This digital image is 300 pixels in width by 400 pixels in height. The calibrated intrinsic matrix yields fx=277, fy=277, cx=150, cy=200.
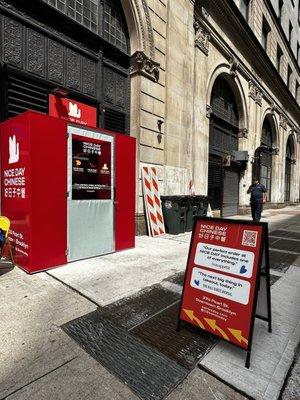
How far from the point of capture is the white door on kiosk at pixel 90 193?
212 inches

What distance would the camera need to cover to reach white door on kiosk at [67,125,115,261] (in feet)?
17.7

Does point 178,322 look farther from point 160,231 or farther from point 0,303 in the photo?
point 160,231

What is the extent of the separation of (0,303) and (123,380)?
218 cm

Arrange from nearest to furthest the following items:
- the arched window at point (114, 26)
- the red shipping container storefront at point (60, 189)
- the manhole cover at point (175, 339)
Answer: the manhole cover at point (175, 339) → the red shipping container storefront at point (60, 189) → the arched window at point (114, 26)

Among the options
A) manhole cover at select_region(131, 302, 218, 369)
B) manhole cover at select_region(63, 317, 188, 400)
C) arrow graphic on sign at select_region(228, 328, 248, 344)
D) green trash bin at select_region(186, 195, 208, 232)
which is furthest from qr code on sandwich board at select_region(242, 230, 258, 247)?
green trash bin at select_region(186, 195, 208, 232)

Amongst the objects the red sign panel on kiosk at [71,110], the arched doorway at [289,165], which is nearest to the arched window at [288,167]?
the arched doorway at [289,165]

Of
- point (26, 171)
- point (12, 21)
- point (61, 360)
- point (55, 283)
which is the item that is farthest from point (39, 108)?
point (61, 360)

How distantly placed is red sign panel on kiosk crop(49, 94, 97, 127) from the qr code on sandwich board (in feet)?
18.5

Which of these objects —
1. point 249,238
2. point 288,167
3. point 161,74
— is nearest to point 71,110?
point 161,74

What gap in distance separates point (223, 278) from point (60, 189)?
349cm

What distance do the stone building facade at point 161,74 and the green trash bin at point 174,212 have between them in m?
0.77

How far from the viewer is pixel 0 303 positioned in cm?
361

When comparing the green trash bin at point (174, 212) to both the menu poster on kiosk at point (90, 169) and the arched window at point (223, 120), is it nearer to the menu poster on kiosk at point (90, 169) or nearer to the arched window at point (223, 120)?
the menu poster on kiosk at point (90, 169)

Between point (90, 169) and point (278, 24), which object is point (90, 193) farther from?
point (278, 24)
